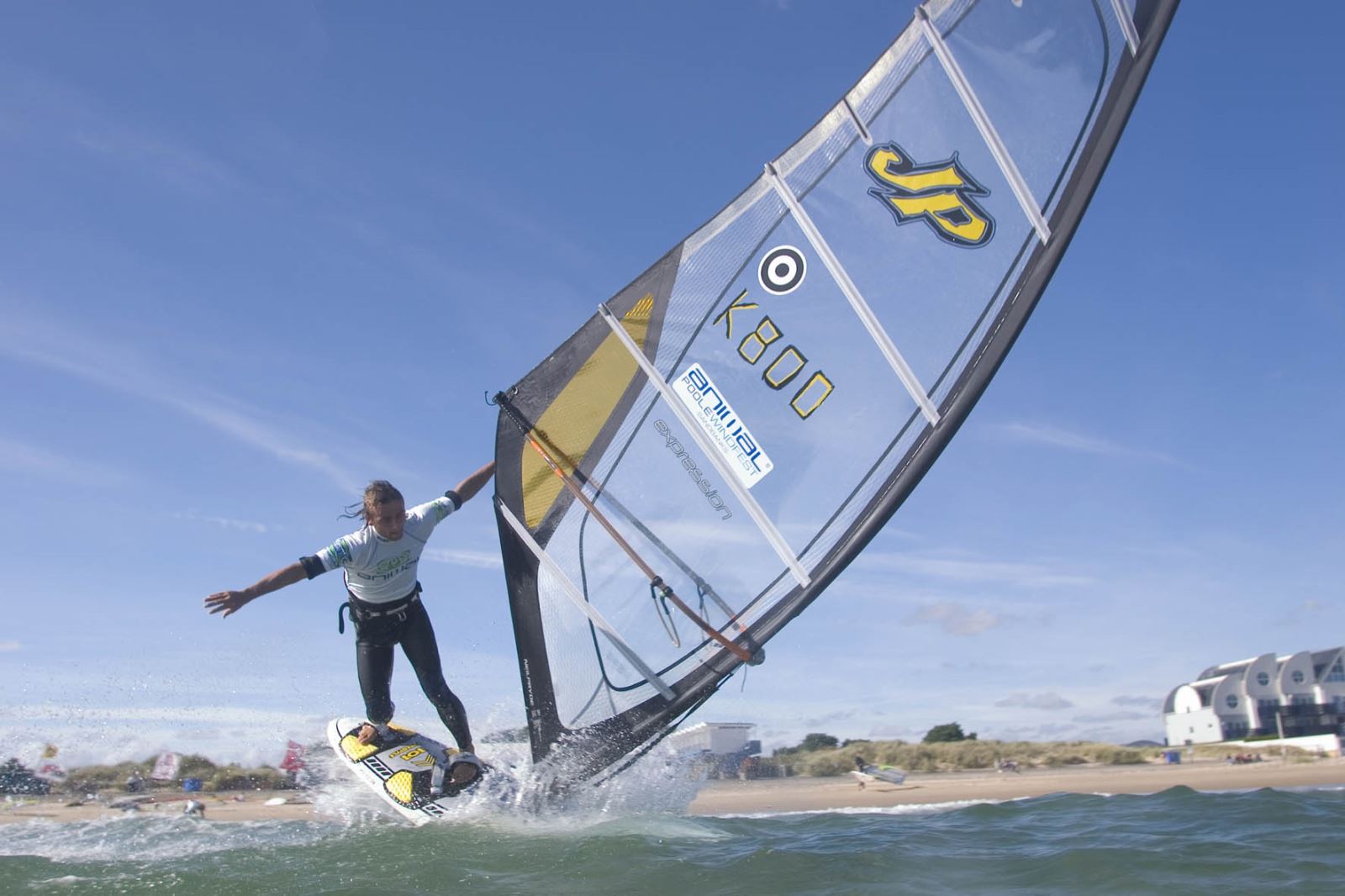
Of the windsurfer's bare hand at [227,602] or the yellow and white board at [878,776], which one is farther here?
the yellow and white board at [878,776]

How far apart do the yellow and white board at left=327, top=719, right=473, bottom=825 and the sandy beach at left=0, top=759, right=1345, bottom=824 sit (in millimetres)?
3232

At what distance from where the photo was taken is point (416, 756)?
581cm

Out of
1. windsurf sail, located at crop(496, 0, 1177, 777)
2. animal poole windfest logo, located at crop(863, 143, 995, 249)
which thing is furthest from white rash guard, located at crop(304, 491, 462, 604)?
animal poole windfest logo, located at crop(863, 143, 995, 249)

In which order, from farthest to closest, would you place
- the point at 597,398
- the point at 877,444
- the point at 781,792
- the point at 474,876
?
the point at 781,792 < the point at 597,398 < the point at 877,444 < the point at 474,876

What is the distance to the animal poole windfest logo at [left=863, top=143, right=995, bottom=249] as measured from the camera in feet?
17.0

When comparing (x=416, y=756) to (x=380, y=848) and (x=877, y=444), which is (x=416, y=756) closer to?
(x=380, y=848)

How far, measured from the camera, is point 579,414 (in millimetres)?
5715

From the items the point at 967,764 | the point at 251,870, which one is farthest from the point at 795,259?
the point at 967,764

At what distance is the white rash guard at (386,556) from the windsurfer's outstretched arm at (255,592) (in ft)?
0.79

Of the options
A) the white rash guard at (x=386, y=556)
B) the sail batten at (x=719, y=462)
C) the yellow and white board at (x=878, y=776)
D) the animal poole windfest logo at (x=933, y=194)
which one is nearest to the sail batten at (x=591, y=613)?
the white rash guard at (x=386, y=556)

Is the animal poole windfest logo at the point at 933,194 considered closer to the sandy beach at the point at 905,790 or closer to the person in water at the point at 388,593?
the person in water at the point at 388,593

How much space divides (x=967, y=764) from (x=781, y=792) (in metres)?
7.51

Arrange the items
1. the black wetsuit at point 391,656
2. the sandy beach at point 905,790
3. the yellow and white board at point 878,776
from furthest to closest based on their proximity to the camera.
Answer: the yellow and white board at point 878,776
the sandy beach at point 905,790
the black wetsuit at point 391,656

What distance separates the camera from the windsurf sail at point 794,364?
5.11 metres
